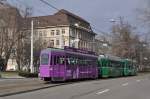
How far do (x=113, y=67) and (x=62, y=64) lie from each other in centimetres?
2211

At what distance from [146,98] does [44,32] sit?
115140 mm

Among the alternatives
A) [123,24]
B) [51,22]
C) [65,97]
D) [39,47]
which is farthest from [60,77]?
[51,22]

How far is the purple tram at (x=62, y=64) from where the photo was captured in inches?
1513

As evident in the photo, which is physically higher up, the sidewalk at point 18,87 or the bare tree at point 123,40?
the bare tree at point 123,40

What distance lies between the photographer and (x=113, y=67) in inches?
2395

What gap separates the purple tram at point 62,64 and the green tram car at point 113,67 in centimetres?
883

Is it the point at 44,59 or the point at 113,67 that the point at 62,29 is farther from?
the point at 44,59

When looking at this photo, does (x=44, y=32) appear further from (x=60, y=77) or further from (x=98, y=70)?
(x=60, y=77)

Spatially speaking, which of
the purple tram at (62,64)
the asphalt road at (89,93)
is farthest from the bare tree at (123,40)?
the asphalt road at (89,93)

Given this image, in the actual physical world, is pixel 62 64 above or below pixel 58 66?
above

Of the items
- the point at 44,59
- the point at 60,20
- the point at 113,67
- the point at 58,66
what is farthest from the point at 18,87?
the point at 60,20

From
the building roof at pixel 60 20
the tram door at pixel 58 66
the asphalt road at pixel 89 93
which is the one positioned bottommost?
the asphalt road at pixel 89 93

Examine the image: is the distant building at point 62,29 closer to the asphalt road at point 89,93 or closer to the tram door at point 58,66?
the tram door at point 58,66

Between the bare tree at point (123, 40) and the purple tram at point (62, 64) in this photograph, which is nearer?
the purple tram at point (62, 64)
